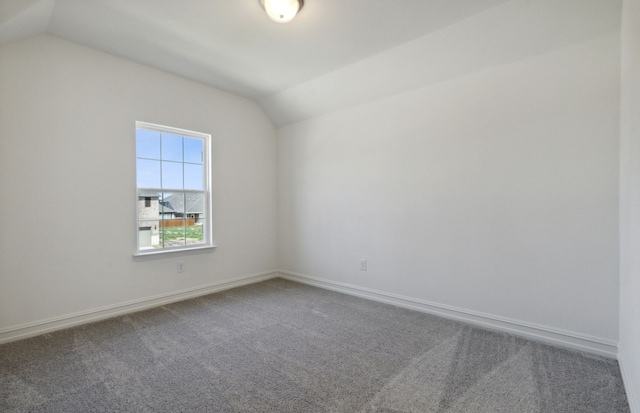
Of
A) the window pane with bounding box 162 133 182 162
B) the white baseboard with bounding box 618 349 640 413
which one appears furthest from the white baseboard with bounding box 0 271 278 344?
the white baseboard with bounding box 618 349 640 413

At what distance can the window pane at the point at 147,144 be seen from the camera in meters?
3.24

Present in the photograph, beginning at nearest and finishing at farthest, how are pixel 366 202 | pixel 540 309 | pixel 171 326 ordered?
pixel 540 309
pixel 171 326
pixel 366 202

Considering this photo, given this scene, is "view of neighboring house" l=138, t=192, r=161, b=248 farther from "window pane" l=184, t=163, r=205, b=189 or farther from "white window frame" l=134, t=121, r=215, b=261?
"window pane" l=184, t=163, r=205, b=189

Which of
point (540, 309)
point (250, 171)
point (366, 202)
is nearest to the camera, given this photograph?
point (540, 309)

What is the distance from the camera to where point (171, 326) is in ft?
9.03

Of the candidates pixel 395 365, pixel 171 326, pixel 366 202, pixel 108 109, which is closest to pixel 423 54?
pixel 366 202

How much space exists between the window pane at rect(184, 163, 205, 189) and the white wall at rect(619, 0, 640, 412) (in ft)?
12.7

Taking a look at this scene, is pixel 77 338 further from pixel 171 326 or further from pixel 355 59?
pixel 355 59

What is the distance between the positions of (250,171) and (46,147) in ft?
7.10

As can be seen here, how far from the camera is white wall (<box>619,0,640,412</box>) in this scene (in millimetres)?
1564

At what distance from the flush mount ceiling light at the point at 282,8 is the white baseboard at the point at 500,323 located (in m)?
2.87

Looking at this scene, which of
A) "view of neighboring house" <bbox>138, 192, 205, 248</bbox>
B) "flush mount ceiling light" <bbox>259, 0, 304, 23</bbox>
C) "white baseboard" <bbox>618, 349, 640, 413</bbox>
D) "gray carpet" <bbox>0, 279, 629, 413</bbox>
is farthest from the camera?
"view of neighboring house" <bbox>138, 192, 205, 248</bbox>

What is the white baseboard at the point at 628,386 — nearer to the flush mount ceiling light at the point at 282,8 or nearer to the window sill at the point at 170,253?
the flush mount ceiling light at the point at 282,8

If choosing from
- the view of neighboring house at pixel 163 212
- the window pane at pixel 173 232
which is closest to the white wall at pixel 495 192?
the view of neighboring house at pixel 163 212
